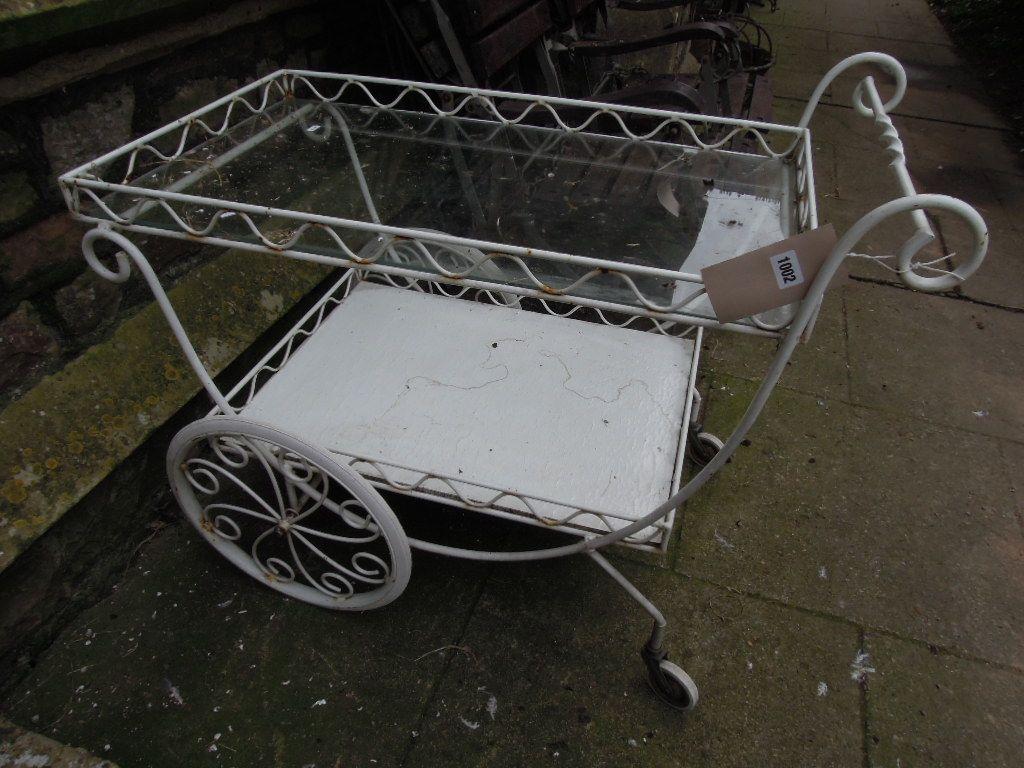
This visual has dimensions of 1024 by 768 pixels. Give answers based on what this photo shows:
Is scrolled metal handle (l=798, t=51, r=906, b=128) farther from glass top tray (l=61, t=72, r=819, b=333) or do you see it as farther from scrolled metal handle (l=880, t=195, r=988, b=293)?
scrolled metal handle (l=880, t=195, r=988, b=293)

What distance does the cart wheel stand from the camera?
1351 mm

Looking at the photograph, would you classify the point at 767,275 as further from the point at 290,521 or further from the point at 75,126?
the point at 75,126

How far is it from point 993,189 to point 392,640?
442 centimetres

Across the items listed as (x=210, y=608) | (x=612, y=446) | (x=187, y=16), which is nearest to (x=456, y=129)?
(x=187, y=16)

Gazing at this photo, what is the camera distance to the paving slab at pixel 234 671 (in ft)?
4.84

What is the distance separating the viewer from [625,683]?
1.60m

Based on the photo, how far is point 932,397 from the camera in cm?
244

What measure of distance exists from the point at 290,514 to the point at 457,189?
0.96 m

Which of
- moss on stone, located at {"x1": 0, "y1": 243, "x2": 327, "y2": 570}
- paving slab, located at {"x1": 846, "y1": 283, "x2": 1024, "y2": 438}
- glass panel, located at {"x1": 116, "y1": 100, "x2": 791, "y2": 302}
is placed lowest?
paving slab, located at {"x1": 846, "y1": 283, "x2": 1024, "y2": 438}

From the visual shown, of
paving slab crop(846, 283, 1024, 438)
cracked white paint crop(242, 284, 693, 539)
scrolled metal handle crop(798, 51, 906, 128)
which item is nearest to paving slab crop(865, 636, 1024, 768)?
cracked white paint crop(242, 284, 693, 539)

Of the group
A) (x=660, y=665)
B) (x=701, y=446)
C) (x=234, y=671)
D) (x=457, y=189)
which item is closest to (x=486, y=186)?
(x=457, y=189)

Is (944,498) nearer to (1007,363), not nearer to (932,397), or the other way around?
(932,397)

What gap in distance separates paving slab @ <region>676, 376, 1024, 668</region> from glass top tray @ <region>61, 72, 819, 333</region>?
1.00 m

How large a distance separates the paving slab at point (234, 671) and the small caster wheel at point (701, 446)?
83 centimetres
